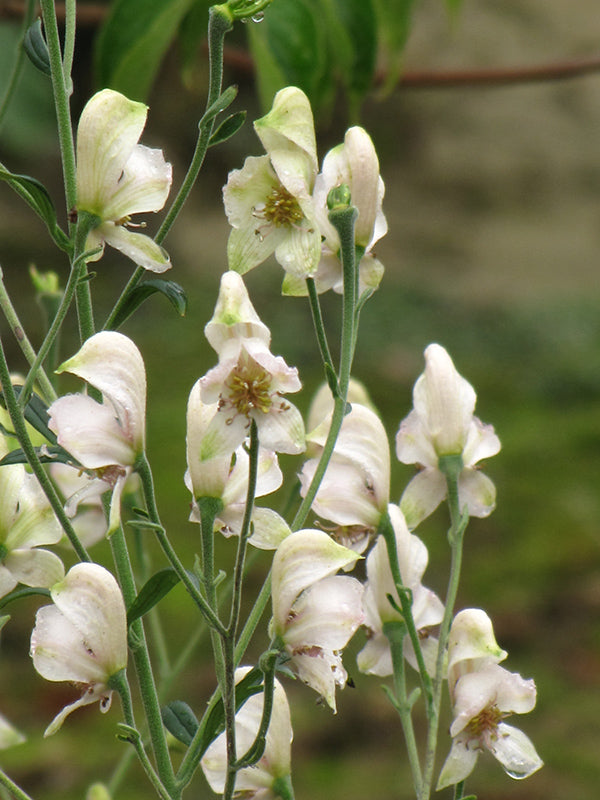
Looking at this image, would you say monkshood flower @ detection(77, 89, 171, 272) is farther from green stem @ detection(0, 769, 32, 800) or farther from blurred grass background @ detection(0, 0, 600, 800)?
blurred grass background @ detection(0, 0, 600, 800)

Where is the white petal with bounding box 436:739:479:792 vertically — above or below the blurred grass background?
above

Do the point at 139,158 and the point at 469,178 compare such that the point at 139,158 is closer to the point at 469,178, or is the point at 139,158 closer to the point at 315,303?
the point at 315,303

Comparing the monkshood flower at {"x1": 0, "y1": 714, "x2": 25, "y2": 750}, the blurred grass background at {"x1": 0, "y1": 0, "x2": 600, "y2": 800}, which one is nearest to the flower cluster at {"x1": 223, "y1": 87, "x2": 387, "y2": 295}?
the monkshood flower at {"x1": 0, "y1": 714, "x2": 25, "y2": 750}

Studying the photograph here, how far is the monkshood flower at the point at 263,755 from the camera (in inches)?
14.5

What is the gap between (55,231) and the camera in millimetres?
329

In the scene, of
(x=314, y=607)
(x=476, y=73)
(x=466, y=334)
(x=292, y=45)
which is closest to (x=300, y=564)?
(x=314, y=607)

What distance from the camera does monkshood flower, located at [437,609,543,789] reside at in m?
0.37

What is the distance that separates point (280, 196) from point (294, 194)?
0.02 metres

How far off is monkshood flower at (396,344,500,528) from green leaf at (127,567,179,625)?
12 centimetres

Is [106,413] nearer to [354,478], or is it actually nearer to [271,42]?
[354,478]

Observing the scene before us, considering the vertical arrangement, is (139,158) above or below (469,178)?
above

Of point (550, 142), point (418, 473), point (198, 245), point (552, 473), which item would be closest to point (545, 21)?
point (550, 142)

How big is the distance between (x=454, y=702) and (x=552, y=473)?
5.84 feet

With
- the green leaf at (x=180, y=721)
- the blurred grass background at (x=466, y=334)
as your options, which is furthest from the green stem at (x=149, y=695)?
the blurred grass background at (x=466, y=334)
